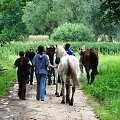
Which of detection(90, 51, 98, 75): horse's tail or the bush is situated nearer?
detection(90, 51, 98, 75): horse's tail

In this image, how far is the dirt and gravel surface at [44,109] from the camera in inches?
447

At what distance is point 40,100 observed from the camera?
1470 cm

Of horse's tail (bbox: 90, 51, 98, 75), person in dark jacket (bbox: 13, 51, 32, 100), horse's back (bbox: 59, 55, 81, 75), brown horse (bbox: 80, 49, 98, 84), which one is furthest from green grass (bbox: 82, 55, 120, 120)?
person in dark jacket (bbox: 13, 51, 32, 100)

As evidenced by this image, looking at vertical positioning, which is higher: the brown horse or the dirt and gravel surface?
the brown horse

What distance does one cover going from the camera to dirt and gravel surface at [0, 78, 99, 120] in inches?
447

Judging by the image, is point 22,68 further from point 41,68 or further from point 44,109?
point 44,109

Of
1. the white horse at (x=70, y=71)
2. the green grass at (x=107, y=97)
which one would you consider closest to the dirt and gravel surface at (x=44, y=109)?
the green grass at (x=107, y=97)

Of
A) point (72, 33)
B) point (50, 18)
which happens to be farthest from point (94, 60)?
point (50, 18)

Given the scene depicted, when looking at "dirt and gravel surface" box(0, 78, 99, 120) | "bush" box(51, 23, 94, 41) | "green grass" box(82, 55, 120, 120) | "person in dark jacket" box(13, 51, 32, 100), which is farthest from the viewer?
"bush" box(51, 23, 94, 41)

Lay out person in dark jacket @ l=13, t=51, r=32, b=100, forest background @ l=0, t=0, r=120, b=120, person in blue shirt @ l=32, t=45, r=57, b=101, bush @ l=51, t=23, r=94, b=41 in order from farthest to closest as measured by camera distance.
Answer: bush @ l=51, t=23, r=94, b=41 < forest background @ l=0, t=0, r=120, b=120 < person in dark jacket @ l=13, t=51, r=32, b=100 < person in blue shirt @ l=32, t=45, r=57, b=101

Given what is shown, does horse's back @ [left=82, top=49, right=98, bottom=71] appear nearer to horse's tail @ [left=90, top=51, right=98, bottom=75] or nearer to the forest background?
horse's tail @ [left=90, top=51, right=98, bottom=75]

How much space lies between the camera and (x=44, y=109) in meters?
12.6

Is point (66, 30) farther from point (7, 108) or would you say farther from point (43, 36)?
point (7, 108)

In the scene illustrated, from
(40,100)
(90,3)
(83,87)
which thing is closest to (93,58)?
(83,87)
